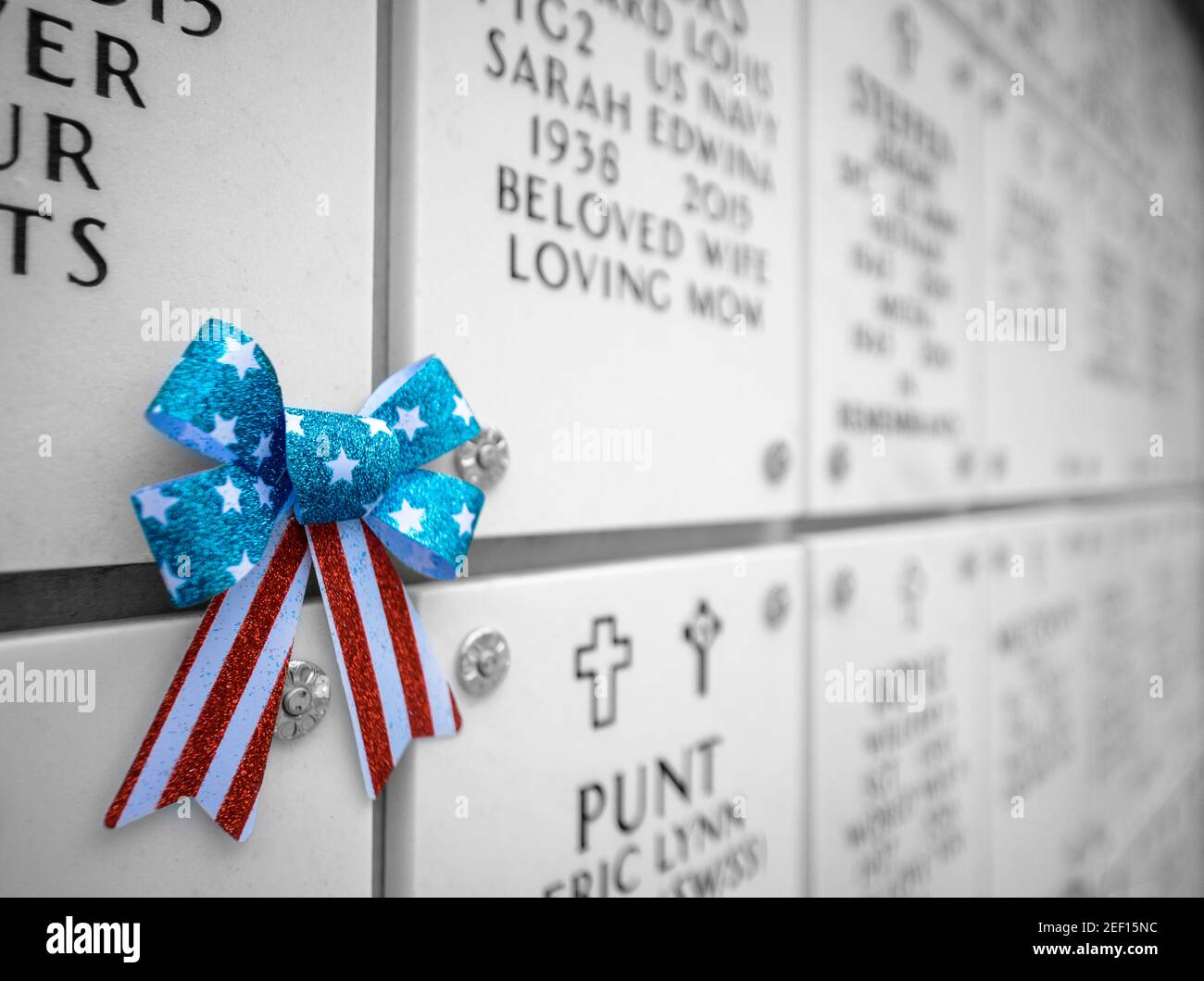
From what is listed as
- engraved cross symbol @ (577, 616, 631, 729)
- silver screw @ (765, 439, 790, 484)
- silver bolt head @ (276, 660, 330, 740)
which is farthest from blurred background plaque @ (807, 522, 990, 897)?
silver bolt head @ (276, 660, 330, 740)

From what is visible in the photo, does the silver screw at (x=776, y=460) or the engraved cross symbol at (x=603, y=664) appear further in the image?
the silver screw at (x=776, y=460)

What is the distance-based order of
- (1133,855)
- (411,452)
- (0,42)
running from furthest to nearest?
(1133,855) → (411,452) → (0,42)

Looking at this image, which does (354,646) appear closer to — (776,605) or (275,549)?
(275,549)

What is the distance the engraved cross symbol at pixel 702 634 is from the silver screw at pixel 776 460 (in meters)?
0.17

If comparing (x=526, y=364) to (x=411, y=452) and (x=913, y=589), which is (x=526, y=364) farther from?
(x=913, y=589)

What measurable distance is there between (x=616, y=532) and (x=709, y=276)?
0.26m

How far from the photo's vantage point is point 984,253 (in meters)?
1.11

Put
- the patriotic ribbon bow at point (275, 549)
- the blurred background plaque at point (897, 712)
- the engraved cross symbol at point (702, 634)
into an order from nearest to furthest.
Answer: the patriotic ribbon bow at point (275, 549)
the engraved cross symbol at point (702, 634)
the blurred background plaque at point (897, 712)

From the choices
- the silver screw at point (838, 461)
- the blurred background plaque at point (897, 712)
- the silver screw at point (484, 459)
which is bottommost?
the blurred background plaque at point (897, 712)

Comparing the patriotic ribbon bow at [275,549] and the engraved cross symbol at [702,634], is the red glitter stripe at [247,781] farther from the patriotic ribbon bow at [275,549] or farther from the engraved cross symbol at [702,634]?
the engraved cross symbol at [702,634]

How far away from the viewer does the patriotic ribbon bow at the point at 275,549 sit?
344mm

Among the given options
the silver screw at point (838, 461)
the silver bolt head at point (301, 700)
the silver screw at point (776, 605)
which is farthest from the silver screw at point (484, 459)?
the silver screw at point (838, 461)

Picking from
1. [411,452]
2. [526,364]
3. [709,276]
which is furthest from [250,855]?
[709,276]

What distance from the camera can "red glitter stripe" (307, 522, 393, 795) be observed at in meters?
0.41
